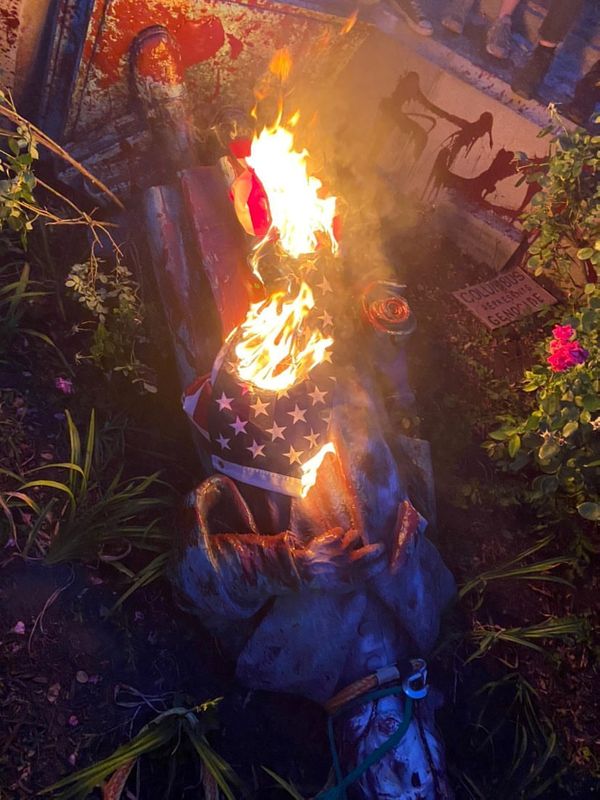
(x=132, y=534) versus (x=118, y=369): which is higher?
(x=118, y=369)

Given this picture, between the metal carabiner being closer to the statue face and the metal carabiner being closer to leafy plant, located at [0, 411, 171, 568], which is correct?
the statue face

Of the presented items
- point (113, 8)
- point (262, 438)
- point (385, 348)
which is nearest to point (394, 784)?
point (262, 438)

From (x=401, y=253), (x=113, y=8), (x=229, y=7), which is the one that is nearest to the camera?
(x=113, y=8)

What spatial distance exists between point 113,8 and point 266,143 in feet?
4.07

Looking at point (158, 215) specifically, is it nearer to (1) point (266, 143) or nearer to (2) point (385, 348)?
(1) point (266, 143)

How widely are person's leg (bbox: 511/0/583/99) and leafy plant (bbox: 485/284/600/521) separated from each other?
2043mm

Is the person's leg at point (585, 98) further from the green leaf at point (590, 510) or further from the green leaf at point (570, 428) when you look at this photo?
the green leaf at point (590, 510)

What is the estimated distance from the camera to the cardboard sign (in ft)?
14.2

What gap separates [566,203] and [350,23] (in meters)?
1.99

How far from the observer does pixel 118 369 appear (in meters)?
3.21

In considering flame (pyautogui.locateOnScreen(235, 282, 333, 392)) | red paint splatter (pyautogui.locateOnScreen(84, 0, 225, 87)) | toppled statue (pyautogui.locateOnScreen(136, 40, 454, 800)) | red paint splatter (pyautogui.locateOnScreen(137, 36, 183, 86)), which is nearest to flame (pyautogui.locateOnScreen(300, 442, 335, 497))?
toppled statue (pyautogui.locateOnScreen(136, 40, 454, 800))

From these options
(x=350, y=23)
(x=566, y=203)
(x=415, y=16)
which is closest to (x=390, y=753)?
(x=566, y=203)

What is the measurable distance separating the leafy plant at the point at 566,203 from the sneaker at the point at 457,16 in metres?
1.35

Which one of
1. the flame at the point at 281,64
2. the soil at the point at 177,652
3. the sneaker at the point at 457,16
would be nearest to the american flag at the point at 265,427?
the soil at the point at 177,652
